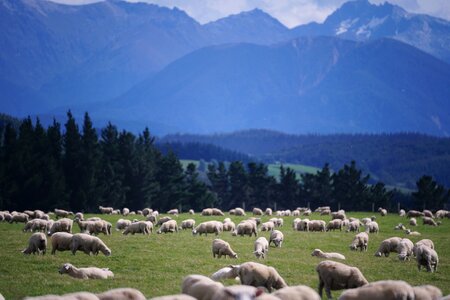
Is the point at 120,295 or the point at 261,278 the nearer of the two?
the point at 120,295

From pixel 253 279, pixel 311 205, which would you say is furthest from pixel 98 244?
pixel 311 205

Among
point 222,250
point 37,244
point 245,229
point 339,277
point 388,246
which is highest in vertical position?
point 339,277

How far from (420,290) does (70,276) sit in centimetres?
1278

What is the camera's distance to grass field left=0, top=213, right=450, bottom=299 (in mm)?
20391

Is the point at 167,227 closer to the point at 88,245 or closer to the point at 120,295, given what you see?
the point at 88,245

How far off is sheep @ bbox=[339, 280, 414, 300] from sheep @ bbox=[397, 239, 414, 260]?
1408 cm

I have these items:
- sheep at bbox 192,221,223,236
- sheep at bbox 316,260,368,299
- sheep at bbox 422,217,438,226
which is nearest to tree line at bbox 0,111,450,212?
sheep at bbox 422,217,438,226

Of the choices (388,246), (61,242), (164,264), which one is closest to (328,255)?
(388,246)

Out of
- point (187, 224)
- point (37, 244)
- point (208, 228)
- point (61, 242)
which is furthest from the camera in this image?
point (187, 224)

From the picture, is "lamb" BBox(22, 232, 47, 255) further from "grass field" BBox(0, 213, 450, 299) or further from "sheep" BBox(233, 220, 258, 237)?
"sheep" BBox(233, 220, 258, 237)

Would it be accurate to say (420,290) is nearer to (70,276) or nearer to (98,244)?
(70,276)

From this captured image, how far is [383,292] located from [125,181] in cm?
8382

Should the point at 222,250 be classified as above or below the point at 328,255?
above

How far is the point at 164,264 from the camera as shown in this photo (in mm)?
25562
